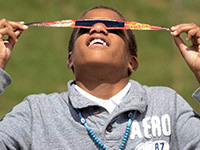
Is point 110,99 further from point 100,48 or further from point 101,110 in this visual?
point 100,48

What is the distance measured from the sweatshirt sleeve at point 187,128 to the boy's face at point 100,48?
0.36 metres

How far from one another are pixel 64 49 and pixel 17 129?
2956mm

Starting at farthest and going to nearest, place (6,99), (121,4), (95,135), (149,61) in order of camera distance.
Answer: (121,4) < (149,61) < (6,99) < (95,135)

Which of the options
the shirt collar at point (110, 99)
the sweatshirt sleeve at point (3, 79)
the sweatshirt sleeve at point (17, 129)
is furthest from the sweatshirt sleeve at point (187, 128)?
the sweatshirt sleeve at point (3, 79)

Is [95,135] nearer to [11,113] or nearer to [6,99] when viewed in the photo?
[11,113]

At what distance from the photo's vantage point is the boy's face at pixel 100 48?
208 cm

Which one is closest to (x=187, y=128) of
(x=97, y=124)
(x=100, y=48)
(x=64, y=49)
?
(x=97, y=124)

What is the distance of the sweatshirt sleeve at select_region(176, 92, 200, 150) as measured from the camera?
2.03 m

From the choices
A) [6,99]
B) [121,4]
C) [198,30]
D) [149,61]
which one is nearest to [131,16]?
[121,4]

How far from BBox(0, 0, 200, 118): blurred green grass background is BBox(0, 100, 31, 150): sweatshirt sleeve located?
2.38 meters

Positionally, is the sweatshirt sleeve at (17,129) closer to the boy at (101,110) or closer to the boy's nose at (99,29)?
the boy at (101,110)

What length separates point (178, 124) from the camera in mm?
2107

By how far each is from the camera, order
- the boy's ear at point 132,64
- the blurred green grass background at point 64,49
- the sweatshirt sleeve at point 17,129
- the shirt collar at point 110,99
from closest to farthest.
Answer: the sweatshirt sleeve at point 17,129
the shirt collar at point 110,99
the boy's ear at point 132,64
the blurred green grass background at point 64,49

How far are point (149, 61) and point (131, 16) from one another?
0.68m
